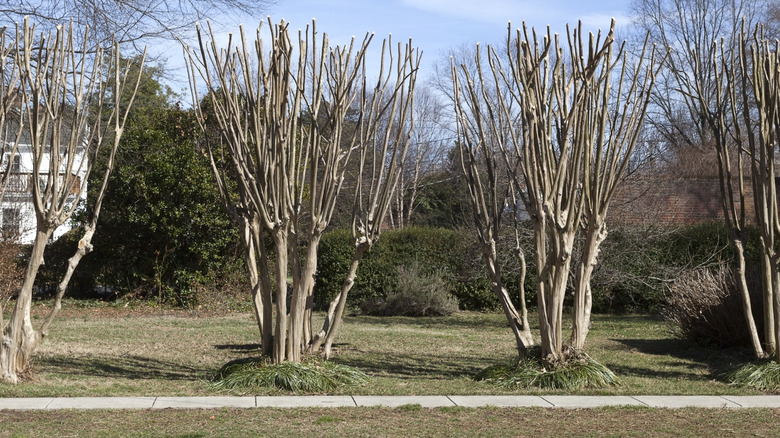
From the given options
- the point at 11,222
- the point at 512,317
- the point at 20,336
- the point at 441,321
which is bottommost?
the point at 441,321

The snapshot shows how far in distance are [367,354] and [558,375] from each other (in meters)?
3.52

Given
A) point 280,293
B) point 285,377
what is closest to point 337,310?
point 280,293

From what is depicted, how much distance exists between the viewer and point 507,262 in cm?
1698

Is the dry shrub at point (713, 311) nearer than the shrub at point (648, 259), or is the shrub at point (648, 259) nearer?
the dry shrub at point (713, 311)

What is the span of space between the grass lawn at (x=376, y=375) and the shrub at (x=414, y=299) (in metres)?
0.78

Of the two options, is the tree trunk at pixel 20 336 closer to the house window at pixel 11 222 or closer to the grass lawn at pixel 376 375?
the grass lawn at pixel 376 375

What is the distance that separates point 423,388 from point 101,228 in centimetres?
1228

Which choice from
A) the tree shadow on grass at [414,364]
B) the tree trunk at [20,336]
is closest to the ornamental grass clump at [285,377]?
the tree shadow on grass at [414,364]

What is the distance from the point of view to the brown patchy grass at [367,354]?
26.1ft

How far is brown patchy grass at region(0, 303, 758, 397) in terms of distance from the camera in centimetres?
795

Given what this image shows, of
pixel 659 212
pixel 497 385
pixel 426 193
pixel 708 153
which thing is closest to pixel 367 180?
pixel 426 193

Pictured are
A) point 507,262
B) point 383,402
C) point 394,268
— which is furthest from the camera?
point 394,268

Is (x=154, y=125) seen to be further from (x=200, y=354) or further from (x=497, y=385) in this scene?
(x=497, y=385)

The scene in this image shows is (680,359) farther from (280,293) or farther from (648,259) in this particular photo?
(648,259)
